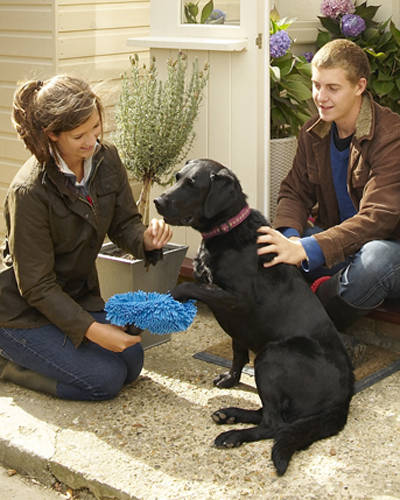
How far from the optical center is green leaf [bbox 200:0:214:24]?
4.26 metres

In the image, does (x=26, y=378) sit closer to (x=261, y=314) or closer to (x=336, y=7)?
(x=261, y=314)

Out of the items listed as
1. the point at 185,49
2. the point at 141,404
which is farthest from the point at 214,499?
the point at 185,49

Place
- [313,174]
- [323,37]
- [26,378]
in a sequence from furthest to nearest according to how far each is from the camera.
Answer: [323,37]
[313,174]
[26,378]

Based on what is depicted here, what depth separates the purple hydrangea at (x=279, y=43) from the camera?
443 cm

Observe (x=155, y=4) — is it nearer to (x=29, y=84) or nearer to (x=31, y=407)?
(x=29, y=84)

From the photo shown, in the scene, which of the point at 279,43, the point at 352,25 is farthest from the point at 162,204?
the point at 352,25

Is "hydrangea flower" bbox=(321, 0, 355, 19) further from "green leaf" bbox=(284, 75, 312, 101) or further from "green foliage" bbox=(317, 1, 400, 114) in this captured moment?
"green leaf" bbox=(284, 75, 312, 101)

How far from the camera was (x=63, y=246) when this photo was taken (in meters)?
3.30

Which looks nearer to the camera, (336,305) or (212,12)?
(336,305)

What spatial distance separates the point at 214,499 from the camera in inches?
103

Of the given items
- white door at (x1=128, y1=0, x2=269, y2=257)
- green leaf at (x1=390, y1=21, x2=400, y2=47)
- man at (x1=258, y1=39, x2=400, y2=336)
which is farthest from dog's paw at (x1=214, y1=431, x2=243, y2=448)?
green leaf at (x1=390, y1=21, x2=400, y2=47)

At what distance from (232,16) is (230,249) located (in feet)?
5.26

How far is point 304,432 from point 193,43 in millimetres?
2226

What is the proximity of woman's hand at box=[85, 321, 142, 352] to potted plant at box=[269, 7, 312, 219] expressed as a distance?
1501 mm
